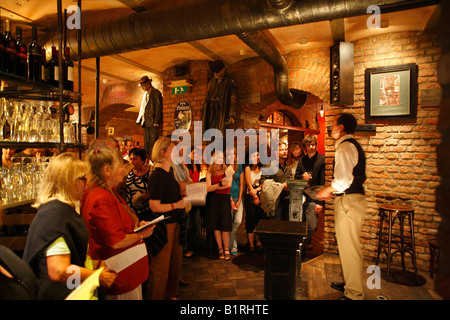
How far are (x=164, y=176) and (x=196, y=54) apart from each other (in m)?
3.24

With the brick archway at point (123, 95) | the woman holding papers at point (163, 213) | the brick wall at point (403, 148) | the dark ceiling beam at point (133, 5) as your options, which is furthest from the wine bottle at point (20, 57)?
the brick archway at point (123, 95)

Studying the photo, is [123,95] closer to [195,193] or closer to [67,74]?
[67,74]

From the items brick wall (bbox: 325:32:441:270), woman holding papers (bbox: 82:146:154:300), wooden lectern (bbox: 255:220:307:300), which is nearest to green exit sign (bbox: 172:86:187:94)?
brick wall (bbox: 325:32:441:270)

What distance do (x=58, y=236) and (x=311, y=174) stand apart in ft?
11.1

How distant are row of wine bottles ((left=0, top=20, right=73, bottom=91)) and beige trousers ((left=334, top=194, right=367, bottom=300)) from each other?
286 cm

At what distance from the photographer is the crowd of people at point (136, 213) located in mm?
1417

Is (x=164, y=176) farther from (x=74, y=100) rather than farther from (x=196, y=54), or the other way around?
(x=196, y=54)

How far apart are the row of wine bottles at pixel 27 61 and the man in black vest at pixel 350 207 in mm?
2664

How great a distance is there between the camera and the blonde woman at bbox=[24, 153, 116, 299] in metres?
1.38

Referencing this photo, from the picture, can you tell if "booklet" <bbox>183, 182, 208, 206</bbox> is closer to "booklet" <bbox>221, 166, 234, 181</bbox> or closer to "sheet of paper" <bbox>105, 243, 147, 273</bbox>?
"sheet of paper" <bbox>105, 243, 147, 273</bbox>

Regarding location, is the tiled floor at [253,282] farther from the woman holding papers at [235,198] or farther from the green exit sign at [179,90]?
the green exit sign at [179,90]

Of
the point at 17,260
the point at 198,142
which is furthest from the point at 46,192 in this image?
the point at 198,142

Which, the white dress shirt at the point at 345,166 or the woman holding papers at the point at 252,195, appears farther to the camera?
the woman holding papers at the point at 252,195

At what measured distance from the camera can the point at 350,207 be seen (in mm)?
2736
